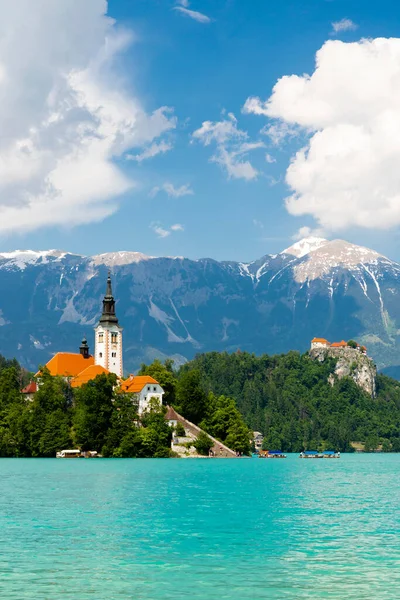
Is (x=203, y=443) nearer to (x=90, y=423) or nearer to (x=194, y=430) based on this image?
(x=194, y=430)

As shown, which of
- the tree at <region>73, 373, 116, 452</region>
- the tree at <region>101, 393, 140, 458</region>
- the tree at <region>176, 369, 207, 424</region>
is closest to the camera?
the tree at <region>73, 373, 116, 452</region>

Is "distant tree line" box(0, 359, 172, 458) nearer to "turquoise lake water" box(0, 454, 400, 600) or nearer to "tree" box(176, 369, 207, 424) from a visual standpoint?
"tree" box(176, 369, 207, 424)

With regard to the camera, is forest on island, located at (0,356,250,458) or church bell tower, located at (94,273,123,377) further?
church bell tower, located at (94,273,123,377)

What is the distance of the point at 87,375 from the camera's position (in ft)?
595

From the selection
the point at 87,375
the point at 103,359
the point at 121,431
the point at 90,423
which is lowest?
the point at 121,431

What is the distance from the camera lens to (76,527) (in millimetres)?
54156

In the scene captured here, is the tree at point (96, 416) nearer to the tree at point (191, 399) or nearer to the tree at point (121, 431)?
the tree at point (121, 431)

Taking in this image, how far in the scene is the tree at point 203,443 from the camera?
159475 mm

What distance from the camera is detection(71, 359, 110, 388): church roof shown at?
17812 centimetres

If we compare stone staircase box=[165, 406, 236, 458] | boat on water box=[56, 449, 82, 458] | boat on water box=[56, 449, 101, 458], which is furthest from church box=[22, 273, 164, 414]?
boat on water box=[56, 449, 101, 458]

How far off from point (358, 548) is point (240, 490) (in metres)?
40.6

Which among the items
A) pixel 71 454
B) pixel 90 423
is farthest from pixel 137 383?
pixel 71 454

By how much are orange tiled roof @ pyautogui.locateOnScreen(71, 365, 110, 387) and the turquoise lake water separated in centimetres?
8623

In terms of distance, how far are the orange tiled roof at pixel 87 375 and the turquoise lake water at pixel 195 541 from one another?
8623cm
